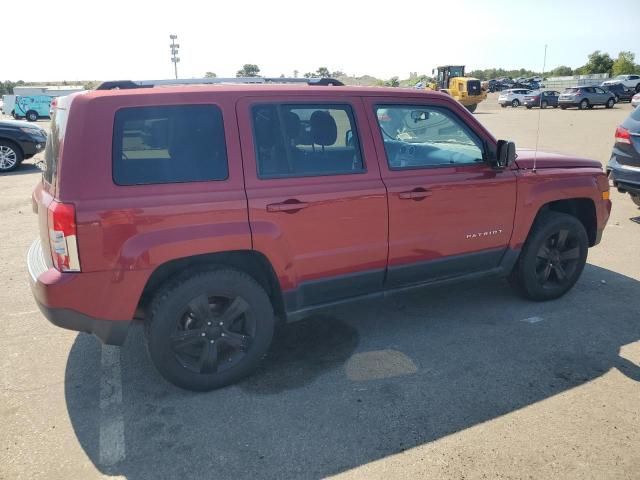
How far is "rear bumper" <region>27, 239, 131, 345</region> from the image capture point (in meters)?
2.79

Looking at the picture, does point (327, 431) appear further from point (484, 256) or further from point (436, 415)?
point (484, 256)

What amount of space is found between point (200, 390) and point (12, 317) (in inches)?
88.0

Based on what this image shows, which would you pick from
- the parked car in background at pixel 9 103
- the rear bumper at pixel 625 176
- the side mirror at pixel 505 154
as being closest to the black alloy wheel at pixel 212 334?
the side mirror at pixel 505 154

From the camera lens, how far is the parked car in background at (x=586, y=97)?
32.0m

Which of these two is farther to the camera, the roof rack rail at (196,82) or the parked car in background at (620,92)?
the parked car in background at (620,92)

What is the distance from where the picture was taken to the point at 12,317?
4320 millimetres

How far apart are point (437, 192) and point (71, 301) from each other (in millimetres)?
2613

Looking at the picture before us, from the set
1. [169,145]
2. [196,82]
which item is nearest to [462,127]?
[196,82]

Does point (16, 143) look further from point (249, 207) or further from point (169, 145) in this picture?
point (249, 207)

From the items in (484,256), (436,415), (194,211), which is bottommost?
(436,415)

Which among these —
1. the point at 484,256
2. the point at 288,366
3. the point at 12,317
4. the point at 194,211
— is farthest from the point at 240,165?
the point at 12,317

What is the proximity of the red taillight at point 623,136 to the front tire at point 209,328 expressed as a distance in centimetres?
598

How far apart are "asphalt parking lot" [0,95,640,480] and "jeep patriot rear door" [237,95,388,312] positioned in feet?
2.17

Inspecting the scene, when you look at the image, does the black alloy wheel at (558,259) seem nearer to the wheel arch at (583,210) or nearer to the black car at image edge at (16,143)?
the wheel arch at (583,210)
